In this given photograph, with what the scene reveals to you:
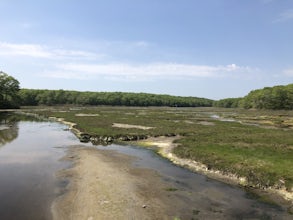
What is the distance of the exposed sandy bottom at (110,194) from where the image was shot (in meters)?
18.2

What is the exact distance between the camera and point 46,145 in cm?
4381

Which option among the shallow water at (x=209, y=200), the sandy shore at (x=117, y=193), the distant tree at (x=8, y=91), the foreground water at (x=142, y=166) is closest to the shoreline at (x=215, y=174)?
the sandy shore at (x=117, y=193)

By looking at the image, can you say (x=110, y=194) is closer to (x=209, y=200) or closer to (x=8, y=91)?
(x=209, y=200)

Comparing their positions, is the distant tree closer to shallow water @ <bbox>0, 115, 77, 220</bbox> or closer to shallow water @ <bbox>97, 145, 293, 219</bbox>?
shallow water @ <bbox>0, 115, 77, 220</bbox>

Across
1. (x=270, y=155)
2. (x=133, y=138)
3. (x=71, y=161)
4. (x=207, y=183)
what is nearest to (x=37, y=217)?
(x=207, y=183)

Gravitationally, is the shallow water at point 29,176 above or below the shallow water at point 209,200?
below

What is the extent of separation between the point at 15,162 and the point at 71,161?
5620 mm

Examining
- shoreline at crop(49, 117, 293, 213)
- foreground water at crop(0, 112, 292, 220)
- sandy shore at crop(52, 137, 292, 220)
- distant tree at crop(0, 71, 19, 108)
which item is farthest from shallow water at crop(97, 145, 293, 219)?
distant tree at crop(0, 71, 19, 108)

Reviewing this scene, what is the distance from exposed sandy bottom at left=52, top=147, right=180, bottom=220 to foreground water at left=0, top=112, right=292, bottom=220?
0.99 metres

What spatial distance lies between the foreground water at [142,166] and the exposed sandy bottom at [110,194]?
99 centimetres

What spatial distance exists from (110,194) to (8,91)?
148583 millimetres

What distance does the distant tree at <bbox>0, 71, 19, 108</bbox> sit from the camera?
14625cm

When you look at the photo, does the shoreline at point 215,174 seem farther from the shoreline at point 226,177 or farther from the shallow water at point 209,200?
the shallow water at point 209,200

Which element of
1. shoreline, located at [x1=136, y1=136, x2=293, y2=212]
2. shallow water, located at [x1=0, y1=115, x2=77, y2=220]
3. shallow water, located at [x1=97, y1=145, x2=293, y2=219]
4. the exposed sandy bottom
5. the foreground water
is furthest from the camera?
shoreline, located at [x1=136, y1=136, x2=293, y2=212]
